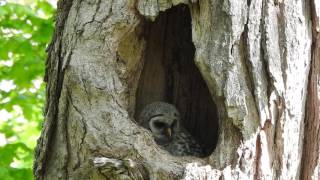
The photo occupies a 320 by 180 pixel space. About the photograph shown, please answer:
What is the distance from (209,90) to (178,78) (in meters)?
0.85

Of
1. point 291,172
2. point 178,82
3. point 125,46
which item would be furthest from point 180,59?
point 291,172

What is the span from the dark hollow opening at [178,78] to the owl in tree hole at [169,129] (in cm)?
5

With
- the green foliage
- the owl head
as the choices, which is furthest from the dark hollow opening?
the green foliage

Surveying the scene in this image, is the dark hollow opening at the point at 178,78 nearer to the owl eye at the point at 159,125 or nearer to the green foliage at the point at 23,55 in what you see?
the owl eye at the point at 159,125

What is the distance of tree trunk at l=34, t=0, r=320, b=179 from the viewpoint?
2.63 m

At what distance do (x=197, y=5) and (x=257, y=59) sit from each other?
385 millimetres

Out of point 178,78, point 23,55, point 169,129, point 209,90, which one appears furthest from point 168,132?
point 23,55

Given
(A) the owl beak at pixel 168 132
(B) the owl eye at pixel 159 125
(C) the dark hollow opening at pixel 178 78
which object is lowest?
(A) the owl beak at pixel 168 132

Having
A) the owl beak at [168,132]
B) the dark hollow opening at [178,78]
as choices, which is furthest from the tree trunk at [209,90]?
the owl beak at [168,132]

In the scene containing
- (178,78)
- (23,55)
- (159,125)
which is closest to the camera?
(178,78)

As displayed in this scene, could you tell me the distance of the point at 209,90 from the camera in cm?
283

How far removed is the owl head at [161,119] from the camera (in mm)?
3604

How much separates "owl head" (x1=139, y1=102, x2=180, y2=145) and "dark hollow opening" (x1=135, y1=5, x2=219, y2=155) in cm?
5

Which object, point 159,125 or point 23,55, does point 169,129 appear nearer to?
point 159,125
